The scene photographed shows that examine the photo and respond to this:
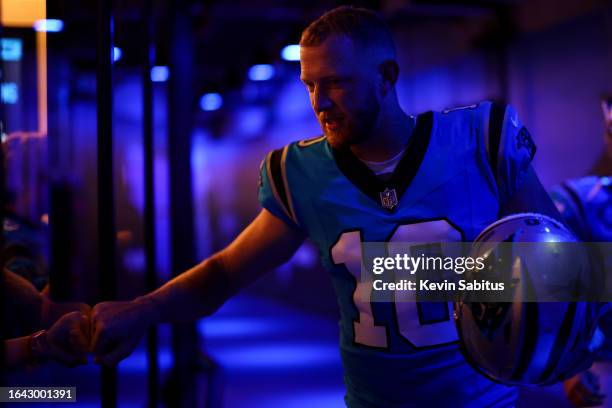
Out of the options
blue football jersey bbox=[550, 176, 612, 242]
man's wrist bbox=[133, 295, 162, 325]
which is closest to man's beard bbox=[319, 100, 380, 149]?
man's wrist bbox=[133, 295, 162, 325]

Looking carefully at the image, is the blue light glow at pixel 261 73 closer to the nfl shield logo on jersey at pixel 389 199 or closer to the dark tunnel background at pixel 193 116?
the dark tunnel background at pixel 193 116

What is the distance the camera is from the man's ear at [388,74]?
1494mm

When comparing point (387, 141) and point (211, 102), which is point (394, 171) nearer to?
point (387, 141)

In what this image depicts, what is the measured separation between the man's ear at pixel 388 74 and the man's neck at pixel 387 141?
0.06 m

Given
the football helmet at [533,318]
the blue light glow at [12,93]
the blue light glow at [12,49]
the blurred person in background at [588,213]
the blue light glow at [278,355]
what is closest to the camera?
the football helmet at [533,318]

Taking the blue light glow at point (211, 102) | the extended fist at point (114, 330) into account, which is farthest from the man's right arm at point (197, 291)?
the blue light glow at point (211, 102)

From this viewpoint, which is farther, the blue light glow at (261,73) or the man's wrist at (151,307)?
the blue light glow at (261,73)

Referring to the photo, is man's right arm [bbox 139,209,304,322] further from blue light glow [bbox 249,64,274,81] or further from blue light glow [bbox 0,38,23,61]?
blue light glow [bbox 249,64,274,81]

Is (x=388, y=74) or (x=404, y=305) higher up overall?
(x=388, y=74)

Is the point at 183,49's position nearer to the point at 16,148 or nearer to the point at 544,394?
the point at 16,148

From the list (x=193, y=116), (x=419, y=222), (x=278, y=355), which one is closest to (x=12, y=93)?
(x=193, y=116)

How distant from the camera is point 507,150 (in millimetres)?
1443

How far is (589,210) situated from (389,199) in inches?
48.4

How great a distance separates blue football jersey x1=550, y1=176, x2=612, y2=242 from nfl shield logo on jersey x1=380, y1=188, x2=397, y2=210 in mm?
1125
